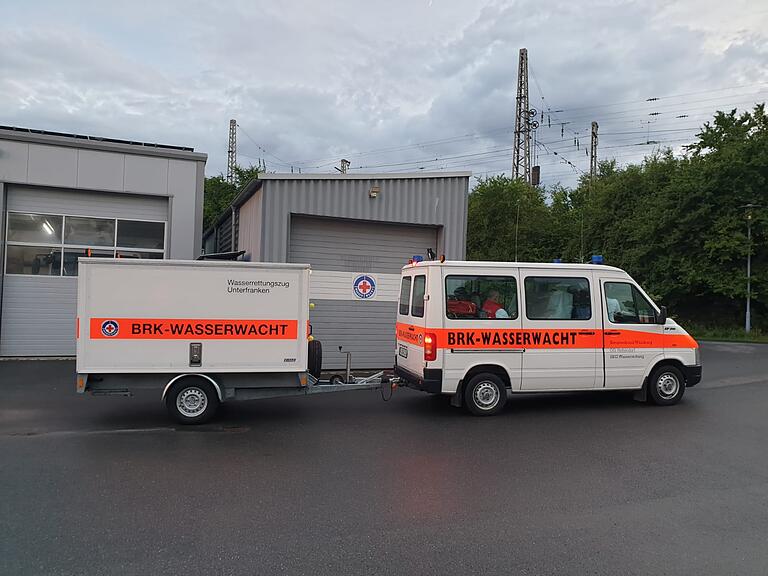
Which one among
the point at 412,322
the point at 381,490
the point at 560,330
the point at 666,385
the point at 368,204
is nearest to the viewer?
the point at 381,490

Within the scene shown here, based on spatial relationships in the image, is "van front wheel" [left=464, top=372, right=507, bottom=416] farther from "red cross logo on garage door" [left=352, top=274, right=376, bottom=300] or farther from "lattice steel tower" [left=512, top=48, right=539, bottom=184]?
"lattice steel tower" [left=512, top=48, right=539, bottom=184]

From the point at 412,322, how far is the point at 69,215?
9.67 meters

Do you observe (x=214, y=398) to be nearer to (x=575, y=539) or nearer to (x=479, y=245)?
(x=575, y=539)

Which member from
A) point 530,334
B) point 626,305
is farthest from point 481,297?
point 626,305

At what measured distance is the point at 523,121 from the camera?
129 feet

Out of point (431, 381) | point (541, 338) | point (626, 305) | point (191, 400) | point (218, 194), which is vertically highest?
point (218, 194)

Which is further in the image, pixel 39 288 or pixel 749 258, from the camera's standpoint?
pixel 749 258

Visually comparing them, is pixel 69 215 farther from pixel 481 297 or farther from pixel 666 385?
pixel 666 385

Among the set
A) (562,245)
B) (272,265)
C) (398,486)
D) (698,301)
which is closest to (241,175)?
(562,245)

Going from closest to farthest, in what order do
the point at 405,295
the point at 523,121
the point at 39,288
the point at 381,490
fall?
1. the point at 381,490
2. the point at 405,295
3. the point at 39,288
4. the point at 523,121

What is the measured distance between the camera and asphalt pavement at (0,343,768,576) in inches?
157

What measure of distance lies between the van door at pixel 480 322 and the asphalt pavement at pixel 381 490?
2.66 feet

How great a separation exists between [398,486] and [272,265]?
3.46 meters

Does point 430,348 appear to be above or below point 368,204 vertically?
below
